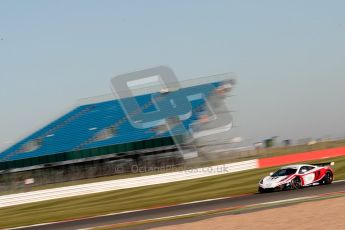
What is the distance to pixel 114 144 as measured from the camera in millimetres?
44344

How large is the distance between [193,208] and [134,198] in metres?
8.34

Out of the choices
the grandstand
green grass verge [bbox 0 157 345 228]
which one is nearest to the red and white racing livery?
green grass verge [bbox 0 157 345 228]

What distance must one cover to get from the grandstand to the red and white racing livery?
20628 mm

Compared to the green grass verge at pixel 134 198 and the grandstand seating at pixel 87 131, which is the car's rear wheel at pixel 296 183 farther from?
the grandstand seating at pixel 87 131

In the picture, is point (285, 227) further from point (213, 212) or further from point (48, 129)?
point (48, 129)

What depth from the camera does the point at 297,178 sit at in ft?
64.2

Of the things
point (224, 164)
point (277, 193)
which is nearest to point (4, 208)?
point (224, 164)

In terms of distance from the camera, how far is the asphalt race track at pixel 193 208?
16.9 metres

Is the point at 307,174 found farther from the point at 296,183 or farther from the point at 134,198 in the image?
the point at 134,198

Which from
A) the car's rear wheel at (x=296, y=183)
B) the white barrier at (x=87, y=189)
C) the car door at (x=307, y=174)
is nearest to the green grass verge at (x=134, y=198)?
the white barrier at (x=87, y=189)

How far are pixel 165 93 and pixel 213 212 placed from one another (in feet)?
110

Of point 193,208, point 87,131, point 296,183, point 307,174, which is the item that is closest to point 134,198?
point 193,208

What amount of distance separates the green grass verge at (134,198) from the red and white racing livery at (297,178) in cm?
217

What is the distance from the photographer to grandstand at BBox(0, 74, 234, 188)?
4353 cm
